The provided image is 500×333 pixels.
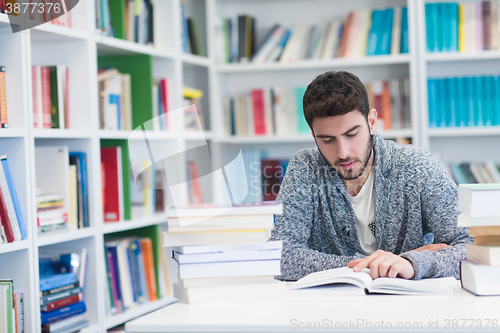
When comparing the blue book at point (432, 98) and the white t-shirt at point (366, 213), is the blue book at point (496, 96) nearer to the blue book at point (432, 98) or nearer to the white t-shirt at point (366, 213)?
the blue book at point (432, 98)

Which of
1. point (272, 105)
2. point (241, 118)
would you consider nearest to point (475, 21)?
point (272, 105)

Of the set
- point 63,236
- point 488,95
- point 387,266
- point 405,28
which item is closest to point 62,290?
point 63,236

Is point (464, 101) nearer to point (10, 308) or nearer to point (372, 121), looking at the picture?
point (372, 121)

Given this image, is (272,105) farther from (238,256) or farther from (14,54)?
(238,256)

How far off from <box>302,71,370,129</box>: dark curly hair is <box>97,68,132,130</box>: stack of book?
104 cm

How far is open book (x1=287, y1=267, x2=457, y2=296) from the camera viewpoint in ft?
3.35

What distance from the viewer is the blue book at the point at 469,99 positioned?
8.93ft

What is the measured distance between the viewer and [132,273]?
2.33 meters

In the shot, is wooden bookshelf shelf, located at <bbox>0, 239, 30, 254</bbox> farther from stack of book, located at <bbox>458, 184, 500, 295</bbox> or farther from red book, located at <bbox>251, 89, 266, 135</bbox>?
red book, located at <bbox>251, 89, 266, 135</bbox>

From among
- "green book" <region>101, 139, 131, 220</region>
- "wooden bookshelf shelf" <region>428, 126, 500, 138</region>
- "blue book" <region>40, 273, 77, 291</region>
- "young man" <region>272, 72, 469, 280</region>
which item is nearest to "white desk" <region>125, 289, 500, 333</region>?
"young man" <region>272, 72, 469, 280</region>

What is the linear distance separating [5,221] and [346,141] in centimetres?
108

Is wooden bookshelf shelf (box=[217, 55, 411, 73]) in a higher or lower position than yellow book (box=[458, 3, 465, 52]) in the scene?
lower

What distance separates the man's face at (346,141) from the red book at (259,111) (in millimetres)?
1440

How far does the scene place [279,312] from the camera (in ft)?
3.04
